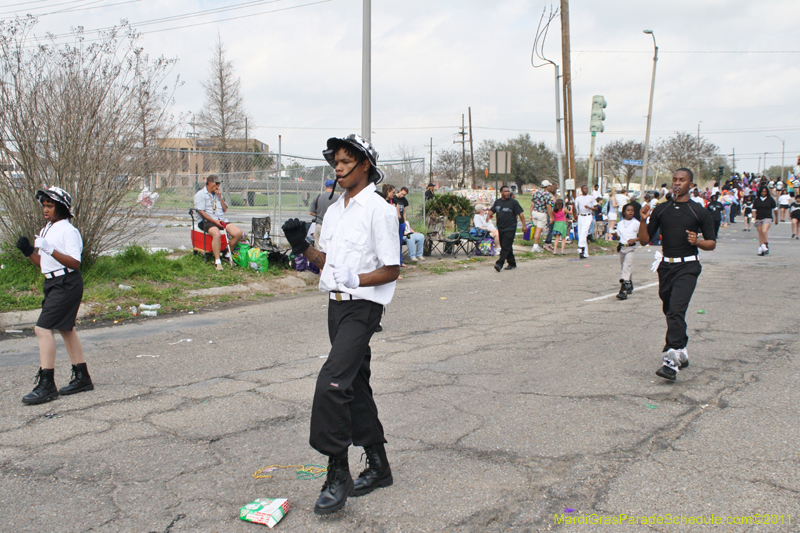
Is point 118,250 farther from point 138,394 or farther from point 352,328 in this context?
point 352,328

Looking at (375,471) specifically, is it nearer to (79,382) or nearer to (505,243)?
(79,382)

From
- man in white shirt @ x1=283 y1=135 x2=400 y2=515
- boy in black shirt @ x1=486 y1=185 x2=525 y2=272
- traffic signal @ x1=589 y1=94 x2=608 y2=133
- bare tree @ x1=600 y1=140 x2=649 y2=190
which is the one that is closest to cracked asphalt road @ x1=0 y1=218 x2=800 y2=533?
man in white shirt @ x1=283 y1=135 x2=400 y2=515

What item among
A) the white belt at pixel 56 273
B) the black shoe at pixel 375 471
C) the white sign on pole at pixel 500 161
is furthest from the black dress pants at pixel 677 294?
the white sign on pole at pixel 500 161

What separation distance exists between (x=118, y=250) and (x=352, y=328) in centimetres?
904

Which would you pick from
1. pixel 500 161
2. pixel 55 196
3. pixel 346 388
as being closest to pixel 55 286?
pixel 55 196

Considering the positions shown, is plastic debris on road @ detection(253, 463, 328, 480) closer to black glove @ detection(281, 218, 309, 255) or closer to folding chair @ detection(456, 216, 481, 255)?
black glove @ detection(281, 218, 309, 255)

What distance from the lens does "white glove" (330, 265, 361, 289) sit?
9.90ft

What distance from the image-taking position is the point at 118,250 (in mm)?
11016

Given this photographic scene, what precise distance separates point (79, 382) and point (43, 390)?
313 millimetres

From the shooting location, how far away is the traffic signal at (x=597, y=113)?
785 inches

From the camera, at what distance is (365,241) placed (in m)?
3.27

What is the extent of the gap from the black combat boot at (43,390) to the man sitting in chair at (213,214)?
6.33 m

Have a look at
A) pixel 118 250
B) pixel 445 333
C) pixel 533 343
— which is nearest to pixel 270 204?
pixel 118 250

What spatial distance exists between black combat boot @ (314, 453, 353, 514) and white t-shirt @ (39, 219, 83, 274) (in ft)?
10.1
